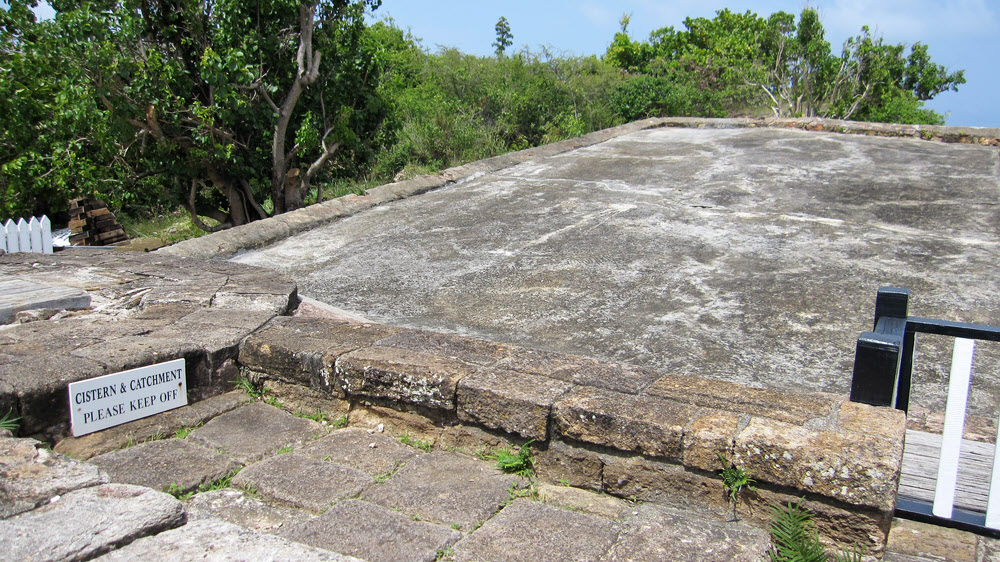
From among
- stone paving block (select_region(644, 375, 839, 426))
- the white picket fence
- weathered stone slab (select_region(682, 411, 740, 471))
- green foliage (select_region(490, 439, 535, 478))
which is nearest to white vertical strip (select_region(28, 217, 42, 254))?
the white picket fence

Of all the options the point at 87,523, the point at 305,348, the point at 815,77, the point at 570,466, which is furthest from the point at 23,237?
the point at 815,77

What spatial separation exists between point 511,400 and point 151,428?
4.60ft

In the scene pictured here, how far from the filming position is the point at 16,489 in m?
1.99

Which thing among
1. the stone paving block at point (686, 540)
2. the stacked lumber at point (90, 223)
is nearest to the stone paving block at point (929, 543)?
the stone paving block at point (686, 540)

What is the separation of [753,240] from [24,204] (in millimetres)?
8532

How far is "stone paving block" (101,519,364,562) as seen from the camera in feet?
5.92

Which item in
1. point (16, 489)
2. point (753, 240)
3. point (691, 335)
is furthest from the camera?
point (753, 240)

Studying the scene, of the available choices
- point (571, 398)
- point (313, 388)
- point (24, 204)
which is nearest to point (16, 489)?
point (313, 388)

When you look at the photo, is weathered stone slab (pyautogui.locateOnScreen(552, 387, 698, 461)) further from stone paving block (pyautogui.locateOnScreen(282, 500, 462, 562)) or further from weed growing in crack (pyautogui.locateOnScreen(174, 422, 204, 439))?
weed growing in crack (pyautogui.locateOnScreen(174, 422, 204, 439))

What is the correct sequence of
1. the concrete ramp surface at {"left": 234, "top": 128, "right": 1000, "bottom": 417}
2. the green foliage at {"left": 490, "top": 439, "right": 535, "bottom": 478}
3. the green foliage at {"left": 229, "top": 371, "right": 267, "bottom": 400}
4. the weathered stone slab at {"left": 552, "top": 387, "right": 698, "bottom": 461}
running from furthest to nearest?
the concrete ramp surface at {"left": 234, "top": 128, "right": 1000, "bottom": 417} → the green foliage at {"left": 229, "top": 371, "right": 267, "bottom": 400} → the green foliage at {"left": 490, "top": 439, "right": 535, "bottom": 478} → the weathered stone slab at {"left": 552, "top": 387, "right": 698, "bottom": 461}

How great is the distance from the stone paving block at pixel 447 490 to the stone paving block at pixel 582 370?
0.41 m

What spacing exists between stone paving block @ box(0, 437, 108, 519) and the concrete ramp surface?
2239 millimetres

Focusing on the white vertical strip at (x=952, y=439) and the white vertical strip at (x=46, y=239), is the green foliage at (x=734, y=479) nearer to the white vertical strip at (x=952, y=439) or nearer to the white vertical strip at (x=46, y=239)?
the white vertical strip at (x=952, y=439)

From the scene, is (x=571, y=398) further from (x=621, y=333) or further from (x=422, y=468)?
(x=621, y=333)
